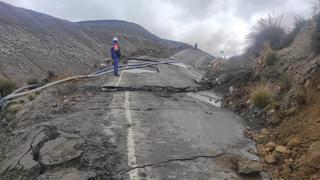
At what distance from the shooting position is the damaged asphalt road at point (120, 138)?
7992mm

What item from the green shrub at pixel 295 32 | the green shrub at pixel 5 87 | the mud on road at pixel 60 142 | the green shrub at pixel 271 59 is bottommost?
the green shrub at pixel 5 87

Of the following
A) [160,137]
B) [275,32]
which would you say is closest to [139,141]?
[160,137]

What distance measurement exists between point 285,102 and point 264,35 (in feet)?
37.4

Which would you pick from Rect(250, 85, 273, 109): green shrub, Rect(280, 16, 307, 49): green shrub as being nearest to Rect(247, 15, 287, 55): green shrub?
Rect(280, 16, 307, 49): green shrub

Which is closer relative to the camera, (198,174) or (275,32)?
(198,174)

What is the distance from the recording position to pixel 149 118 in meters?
11.7

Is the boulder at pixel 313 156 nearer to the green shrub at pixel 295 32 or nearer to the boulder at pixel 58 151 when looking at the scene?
the boulder at pixel 58 151

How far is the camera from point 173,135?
10164 millimetres

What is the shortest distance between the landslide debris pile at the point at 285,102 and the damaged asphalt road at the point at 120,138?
637mm

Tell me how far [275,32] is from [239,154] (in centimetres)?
1473

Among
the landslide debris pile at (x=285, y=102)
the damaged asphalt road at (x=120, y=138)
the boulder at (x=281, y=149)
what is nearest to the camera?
the damaged asphalt road at (x=120, y=138)

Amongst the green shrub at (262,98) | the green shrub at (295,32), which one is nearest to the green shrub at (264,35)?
the green shrub at (295,32)

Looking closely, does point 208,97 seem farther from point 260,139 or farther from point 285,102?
point 260,139

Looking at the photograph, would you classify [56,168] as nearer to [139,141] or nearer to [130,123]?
[139,141]
